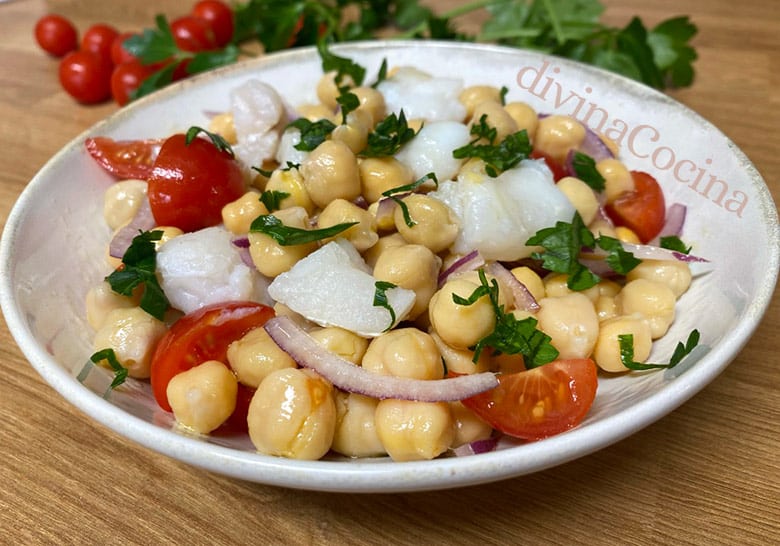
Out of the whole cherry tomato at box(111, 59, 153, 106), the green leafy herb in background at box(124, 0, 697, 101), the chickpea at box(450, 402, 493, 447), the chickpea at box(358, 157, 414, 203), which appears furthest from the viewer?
the whole cherry tomato at box(111, 59, 153, 106)

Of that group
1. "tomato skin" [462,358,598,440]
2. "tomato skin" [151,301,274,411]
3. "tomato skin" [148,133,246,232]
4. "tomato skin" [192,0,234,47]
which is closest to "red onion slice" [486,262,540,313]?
"tomato skin" [462,358,598,440]

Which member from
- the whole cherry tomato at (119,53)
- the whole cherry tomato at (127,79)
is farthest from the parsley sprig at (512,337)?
the whole cherry tomato at (119,53)

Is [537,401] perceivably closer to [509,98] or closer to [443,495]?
[443,495]

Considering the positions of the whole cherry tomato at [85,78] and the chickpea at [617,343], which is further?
the whole cherry tomato at [85,78]

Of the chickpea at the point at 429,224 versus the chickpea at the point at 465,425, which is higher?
the chickpea at the point at 429,224

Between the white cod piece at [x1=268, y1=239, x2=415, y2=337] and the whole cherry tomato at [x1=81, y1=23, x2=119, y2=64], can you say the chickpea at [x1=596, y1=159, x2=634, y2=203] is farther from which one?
the whole cherry tomato at [x1=81, y1=23, x2=119, y2=64]

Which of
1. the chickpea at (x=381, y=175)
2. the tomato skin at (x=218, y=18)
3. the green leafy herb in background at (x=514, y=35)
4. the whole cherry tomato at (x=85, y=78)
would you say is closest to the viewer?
the chickpea at (x=381, y=175)

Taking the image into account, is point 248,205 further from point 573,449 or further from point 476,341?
Result: point 573,449

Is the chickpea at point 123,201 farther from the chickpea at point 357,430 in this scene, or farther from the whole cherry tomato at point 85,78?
the whole cherry tomato at point 85,78
